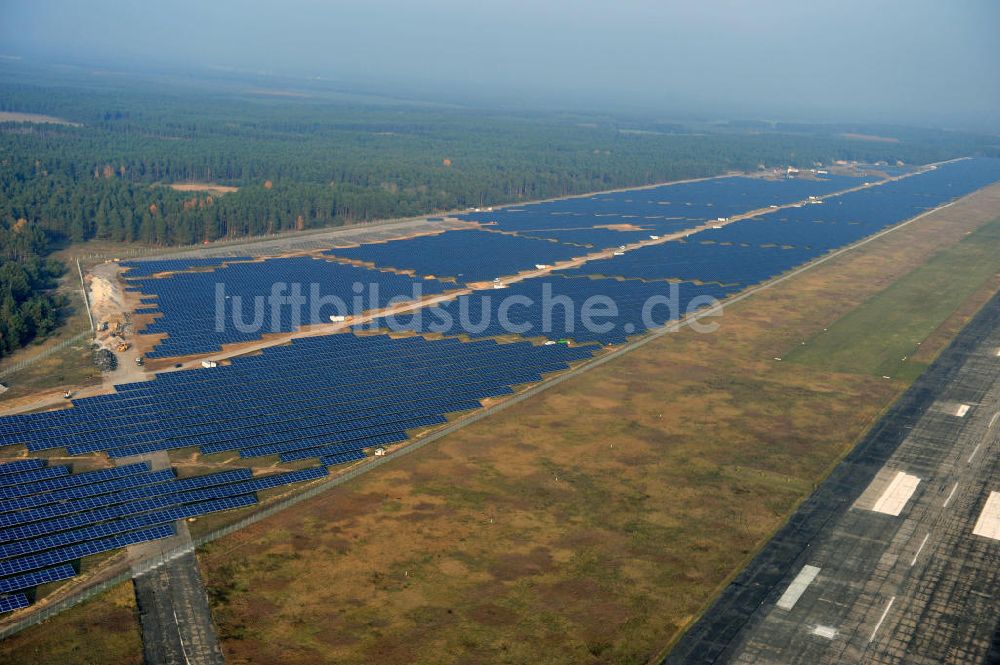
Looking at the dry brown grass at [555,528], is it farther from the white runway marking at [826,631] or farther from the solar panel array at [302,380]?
the solar panel array at [302,380]

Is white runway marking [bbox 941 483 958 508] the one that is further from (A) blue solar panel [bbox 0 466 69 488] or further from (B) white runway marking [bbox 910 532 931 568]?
(A) blue solar panel [bbox 0 466 69 488]

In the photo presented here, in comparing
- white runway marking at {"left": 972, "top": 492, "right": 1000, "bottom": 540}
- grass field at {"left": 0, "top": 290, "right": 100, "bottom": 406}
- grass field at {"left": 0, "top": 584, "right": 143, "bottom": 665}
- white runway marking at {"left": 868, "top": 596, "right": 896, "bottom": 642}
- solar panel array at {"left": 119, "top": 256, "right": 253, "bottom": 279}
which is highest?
solar panel array at {"left": 119, "top": 256, "right": 253, "bottom": 279}

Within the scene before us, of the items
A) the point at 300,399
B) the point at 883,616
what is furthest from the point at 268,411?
the point at 883,616

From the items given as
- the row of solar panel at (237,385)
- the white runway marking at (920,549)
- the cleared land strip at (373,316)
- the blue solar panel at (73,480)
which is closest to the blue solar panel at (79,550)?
the blue solar panel at (73,480)

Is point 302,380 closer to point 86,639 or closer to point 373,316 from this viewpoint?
point 373,316

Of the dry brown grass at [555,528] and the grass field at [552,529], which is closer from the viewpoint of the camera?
the grass field at [552,529]

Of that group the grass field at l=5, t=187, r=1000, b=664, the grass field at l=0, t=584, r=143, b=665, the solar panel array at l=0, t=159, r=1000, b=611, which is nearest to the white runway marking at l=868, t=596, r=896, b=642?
the grass field at l=5, t=187, r=1000, b=664

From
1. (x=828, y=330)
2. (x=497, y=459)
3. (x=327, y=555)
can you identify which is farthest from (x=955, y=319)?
(x=327, y=555)
